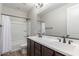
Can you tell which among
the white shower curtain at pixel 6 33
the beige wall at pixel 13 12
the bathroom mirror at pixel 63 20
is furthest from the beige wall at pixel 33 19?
the white shower curtain at pixel 6 33

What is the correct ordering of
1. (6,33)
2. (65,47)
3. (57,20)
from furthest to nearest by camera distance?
(6,33)
(57,20)
(65,47)

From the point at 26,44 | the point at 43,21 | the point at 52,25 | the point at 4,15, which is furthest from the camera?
the point at 26,44

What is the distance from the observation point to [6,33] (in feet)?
7.82

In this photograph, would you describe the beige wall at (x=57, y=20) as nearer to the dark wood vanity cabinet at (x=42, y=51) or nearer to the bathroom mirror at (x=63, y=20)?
the bathroom mirror at (x=63, y=20)

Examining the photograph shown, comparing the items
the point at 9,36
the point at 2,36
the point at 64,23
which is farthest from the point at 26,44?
the point at 64,23

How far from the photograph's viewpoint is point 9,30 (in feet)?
8.14

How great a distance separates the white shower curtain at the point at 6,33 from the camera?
2316 mm

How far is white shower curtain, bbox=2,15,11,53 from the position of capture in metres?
2.32

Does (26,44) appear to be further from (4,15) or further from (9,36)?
(4,15)

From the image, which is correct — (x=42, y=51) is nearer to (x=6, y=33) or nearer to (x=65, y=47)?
(x=65, y=47)

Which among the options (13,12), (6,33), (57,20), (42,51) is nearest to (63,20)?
(57,20)

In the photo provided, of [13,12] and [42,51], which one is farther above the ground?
[13,12]

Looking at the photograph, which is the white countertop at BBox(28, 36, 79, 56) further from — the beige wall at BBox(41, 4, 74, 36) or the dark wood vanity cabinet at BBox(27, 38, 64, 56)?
the beige wall at BBox(41, 4, 74, 36)

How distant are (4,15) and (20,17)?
1.76 ft
